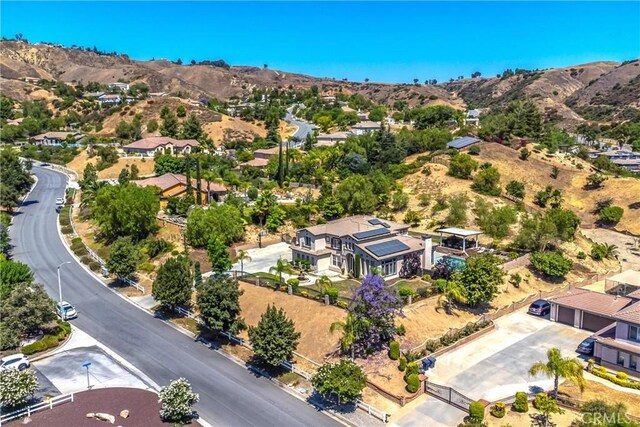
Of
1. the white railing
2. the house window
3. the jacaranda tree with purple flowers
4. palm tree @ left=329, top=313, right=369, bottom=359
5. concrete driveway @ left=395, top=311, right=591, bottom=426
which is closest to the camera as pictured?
the white railing

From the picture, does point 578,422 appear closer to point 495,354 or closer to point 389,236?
point 495,354

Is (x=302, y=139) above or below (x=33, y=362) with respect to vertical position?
above

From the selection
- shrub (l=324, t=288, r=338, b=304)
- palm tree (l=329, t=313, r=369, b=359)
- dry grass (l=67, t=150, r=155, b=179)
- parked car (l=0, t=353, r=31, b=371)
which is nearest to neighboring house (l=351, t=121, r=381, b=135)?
dry grass (l=67, t=150, r=155, b=179)

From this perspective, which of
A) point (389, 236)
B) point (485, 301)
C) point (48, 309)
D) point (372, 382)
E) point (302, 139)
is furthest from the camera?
point (302, 139)

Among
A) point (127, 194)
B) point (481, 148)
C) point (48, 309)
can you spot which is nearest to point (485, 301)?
point (48, 309)

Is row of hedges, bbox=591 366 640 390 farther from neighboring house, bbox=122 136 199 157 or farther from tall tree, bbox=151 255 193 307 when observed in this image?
neighboring house, bbox=122 136 199 157

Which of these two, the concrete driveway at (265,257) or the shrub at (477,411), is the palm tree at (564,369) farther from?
the concrete driveway at (265,257)

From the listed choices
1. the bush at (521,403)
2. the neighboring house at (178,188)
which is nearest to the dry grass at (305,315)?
the bush at (521,403)

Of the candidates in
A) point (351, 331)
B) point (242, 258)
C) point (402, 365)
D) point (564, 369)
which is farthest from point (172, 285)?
point (564, 369)
